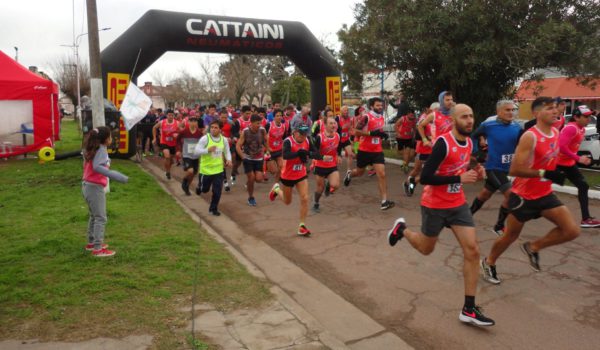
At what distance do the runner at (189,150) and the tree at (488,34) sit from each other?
203 inches

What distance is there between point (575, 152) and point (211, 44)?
38.2 feet

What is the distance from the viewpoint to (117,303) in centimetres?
420

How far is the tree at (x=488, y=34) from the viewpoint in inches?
425

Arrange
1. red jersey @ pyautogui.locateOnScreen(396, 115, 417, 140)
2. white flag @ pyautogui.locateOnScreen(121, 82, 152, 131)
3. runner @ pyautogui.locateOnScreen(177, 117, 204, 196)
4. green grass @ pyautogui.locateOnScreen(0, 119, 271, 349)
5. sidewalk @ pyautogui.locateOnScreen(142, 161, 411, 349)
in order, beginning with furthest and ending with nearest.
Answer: red jersey @ pyautogui.locateOnScreen(396, 115, 417, 140), runner @ pyautogui.locateOnScreen(177, 117, 204, 196), white flag @ pyautogui.locateOnScreen(121, 82, 152, 131), green grass @ pyautogui.locateOnScreen(0, 119, 271, 349), sidewalk @ pyautogui.locateOnScreen(142, 161, 411, 349)

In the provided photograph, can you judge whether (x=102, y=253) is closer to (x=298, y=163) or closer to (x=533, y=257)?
(x=298, y=163)

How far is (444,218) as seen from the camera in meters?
4.29

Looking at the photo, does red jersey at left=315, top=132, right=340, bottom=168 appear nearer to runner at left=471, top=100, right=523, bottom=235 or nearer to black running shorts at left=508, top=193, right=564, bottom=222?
runner at left=471, top=100, right=523, bottom=235

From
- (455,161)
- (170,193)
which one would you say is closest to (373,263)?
(455,161)

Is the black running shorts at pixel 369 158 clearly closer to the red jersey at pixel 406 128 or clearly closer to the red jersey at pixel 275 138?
the red jersey at pixel 275 138

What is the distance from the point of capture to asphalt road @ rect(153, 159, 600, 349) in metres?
3.96

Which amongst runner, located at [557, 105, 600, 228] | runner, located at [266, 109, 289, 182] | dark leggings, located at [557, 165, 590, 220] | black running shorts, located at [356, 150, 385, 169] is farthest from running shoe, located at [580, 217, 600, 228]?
runner, located at [266, 109, 289, 182]

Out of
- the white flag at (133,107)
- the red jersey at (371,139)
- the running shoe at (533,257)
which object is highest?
the white flag at (133,107)

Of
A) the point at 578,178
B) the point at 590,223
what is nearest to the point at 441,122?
the point at 578,178

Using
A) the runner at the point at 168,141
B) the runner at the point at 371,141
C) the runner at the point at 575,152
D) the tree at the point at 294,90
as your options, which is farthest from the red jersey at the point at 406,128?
the tree at the point at 294,90
